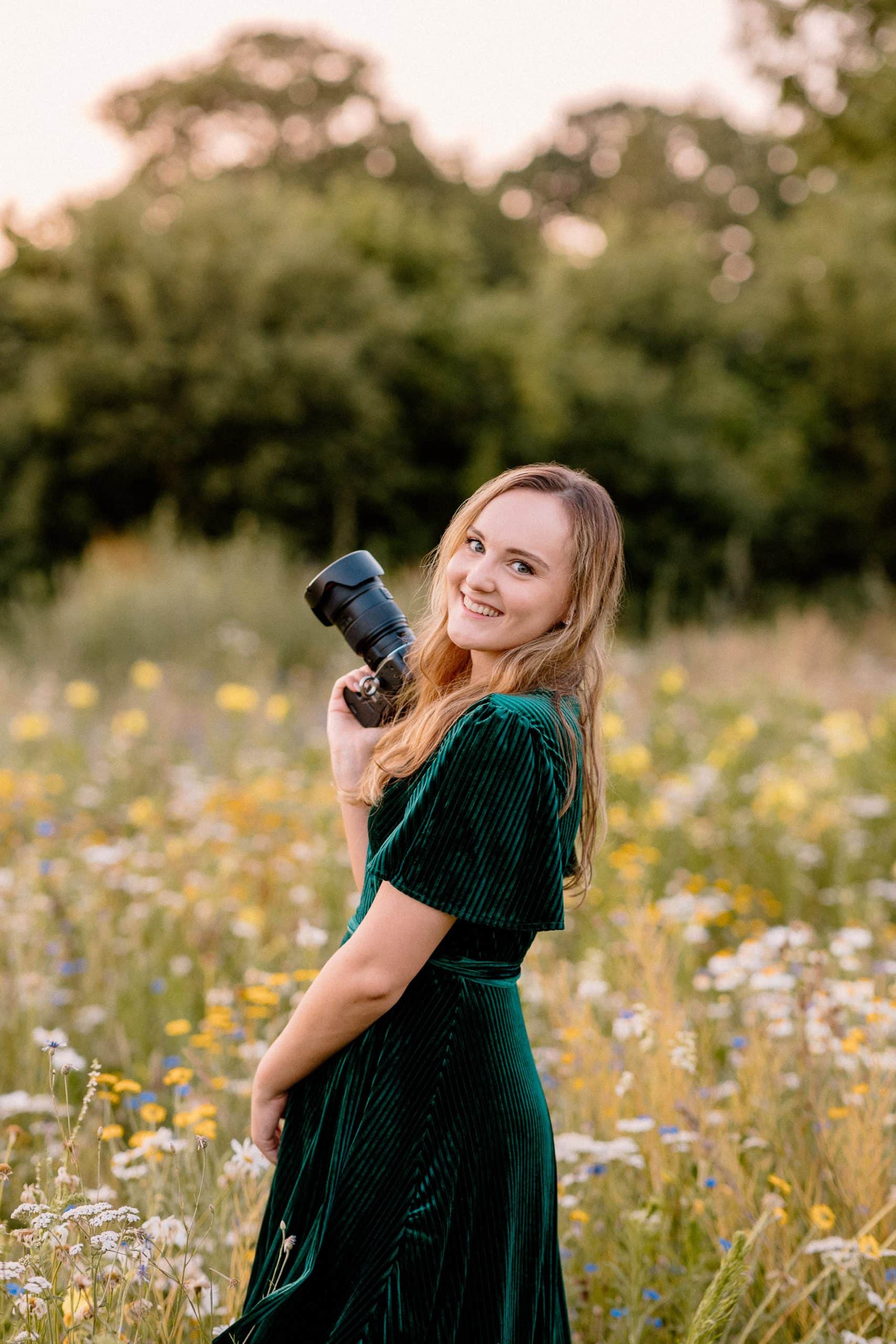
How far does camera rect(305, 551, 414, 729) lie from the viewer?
179 centimetres

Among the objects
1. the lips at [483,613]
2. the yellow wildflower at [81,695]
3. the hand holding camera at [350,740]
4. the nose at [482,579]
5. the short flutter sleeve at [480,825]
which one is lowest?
the short flutter sleeve at [480,825]

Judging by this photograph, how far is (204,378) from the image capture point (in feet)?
42.4

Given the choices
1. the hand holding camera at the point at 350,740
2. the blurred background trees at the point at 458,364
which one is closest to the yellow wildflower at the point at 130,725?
the hand holding camera at the point at 350,740

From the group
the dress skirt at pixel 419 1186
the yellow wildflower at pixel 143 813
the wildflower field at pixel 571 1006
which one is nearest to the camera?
the dress skirt at pixel 419 1186

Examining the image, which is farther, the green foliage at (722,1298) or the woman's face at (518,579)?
the woman's face at (518,579)

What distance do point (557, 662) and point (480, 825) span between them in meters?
0.31

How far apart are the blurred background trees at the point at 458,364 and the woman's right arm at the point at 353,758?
10.3 meters

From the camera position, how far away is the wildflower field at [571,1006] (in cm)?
193

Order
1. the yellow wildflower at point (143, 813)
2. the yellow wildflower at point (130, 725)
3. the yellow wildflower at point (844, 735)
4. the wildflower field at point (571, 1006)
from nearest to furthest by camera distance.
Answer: the wildflower field at point (571, 1006), the yellow wildflower at point (143, 813), the yellow wildflower at point (844, 735), the yellow wildflower at point (130, 725)

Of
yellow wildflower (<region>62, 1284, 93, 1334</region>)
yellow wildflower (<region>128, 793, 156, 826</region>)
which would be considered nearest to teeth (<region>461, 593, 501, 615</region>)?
yellow wildflower (<region>62, 1284, 93, 1334</region>)

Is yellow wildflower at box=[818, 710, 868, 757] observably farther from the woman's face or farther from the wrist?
the wrist

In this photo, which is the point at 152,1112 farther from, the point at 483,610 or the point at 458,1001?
the point at 483,610

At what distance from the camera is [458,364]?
15.1 m

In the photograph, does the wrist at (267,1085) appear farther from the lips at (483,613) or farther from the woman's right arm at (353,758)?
the lips at (483,613)
